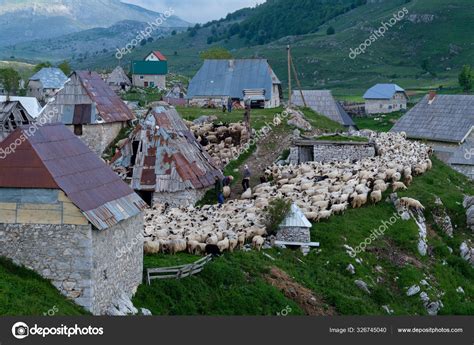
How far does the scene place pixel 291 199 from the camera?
1188 inches

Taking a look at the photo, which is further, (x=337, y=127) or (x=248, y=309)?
(x=337, y=127)

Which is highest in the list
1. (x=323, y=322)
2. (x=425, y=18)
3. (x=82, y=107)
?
(x=425, y=18)

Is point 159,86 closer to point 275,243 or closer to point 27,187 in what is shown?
point 275,243

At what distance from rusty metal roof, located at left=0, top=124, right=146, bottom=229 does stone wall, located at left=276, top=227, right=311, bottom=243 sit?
777 cm

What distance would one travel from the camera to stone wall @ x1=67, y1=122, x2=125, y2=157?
41000 mm

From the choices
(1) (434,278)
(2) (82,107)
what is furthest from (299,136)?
(1) (434,278)

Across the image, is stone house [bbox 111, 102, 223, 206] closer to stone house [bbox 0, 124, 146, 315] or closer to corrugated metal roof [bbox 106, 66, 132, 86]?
stone house [bbox 0, 124, 146, 315]

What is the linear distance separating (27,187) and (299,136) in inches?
1066

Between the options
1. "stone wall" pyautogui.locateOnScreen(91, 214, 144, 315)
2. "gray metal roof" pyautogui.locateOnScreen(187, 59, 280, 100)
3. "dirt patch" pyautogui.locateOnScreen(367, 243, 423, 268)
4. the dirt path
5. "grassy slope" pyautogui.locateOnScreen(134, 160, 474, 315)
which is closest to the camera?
"stone wall" pyautogui.locateOnScreen(91, 214, 144, 315)

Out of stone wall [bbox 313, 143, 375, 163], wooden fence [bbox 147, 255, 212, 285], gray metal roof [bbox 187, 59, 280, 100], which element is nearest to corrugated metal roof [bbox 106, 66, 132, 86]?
gray metal roof [bbox 187, 59, 280, 100]

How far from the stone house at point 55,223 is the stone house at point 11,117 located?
2357 cm

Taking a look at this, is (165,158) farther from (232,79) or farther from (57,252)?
(232,79)

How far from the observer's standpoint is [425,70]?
13662 cm

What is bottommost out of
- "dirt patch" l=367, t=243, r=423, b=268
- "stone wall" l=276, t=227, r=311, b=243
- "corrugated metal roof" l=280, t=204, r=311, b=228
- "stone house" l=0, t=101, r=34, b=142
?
"dirt patch" l=367, t=243, r=423, b=268
